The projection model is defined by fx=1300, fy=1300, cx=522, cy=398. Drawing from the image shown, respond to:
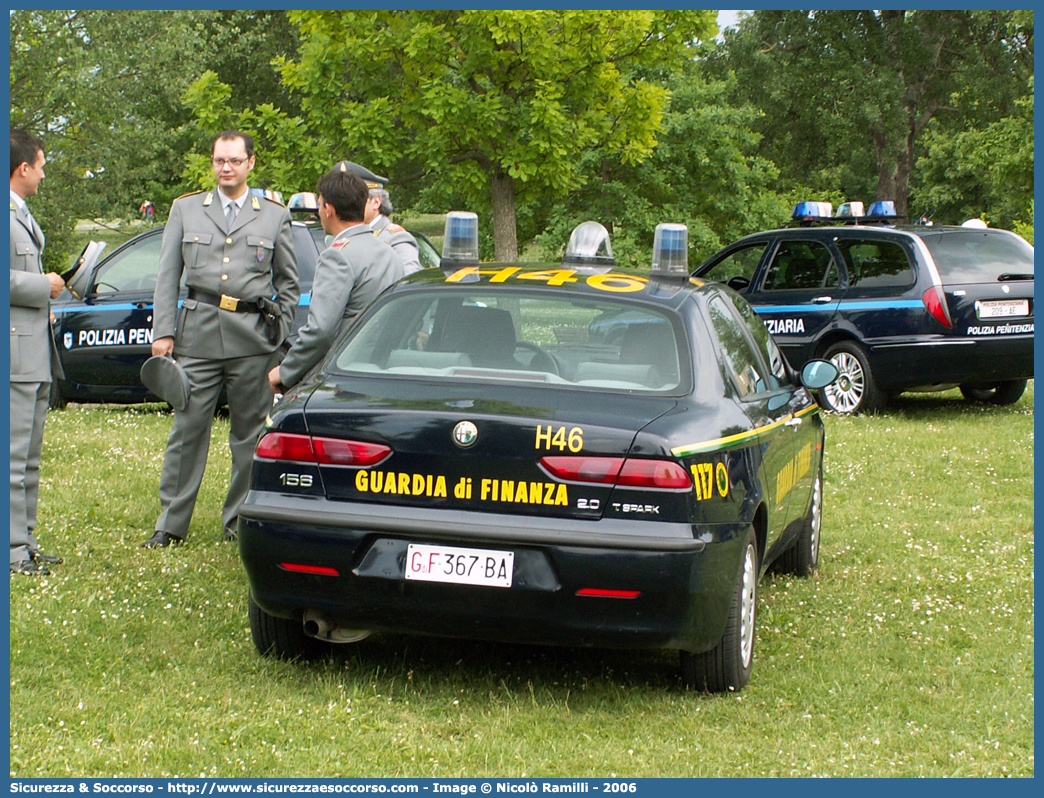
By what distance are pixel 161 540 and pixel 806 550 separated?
3162 mm

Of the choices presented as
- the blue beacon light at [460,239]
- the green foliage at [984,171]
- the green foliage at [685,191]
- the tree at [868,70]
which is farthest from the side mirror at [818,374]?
the tree at [868,70]

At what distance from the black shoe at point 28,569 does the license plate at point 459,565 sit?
2376 mm

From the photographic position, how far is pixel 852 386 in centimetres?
1195

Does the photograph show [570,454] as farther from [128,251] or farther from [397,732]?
[128,251]

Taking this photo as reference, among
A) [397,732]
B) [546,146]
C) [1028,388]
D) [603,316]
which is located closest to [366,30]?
[546,146]

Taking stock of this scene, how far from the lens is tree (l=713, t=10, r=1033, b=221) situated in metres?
37.1

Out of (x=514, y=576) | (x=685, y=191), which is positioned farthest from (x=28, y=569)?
(x=685, y=191)

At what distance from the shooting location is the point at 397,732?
4.05 m

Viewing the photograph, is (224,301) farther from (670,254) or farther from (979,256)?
(979,256)

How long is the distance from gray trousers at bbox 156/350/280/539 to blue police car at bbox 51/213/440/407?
421 cm

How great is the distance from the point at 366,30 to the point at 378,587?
15.4 meters

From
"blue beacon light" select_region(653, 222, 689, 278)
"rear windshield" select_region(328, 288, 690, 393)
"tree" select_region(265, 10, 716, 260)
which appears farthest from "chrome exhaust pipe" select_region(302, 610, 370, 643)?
"tree" select_region(265, 10, 716, 260)

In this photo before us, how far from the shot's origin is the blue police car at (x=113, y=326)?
1063 cm

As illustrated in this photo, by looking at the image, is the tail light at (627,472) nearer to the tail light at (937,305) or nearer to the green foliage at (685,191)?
the tail light at (937,305)
